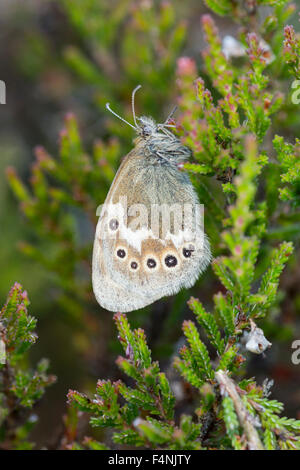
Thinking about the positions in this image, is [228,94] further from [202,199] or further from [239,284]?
[239,284]

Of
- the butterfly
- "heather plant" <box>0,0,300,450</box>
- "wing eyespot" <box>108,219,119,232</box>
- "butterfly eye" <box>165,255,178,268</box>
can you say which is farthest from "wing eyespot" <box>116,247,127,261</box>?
"heather plant" <box>0,0,300,450</box>

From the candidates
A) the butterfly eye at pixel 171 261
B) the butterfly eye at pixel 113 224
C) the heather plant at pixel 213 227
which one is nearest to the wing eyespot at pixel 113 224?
the butterfly eye at pixel 113 224

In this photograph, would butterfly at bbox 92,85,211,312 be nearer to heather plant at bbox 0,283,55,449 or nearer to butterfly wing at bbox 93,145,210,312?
butterfly wing at bbox 93,145,210,312

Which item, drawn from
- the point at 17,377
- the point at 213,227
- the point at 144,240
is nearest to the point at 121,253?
the point at 144,240

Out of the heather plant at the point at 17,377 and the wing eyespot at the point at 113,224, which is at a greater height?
the wing eyespot at the point at 113,224

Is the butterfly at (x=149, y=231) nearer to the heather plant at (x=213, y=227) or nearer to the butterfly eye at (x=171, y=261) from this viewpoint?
the butterfly eye at (x=171, y=261)

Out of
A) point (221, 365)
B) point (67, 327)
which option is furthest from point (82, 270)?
point (221, 365)

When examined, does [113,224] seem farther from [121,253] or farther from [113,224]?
[121,253]
